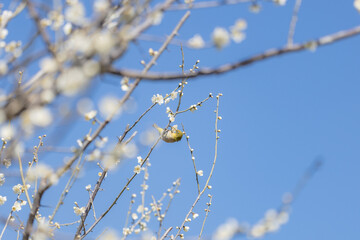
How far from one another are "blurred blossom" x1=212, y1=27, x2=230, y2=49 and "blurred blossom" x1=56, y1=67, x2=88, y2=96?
511 millimetres

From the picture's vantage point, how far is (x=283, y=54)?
135cm

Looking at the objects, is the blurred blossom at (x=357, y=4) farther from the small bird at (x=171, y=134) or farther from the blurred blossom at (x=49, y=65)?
the small bird at (x=171, y=134)

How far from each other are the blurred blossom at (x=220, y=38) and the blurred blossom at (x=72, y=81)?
1.68 feet

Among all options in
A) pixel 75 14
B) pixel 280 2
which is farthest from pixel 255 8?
pixel 75 14

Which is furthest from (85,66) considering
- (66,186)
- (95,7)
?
(66,186)

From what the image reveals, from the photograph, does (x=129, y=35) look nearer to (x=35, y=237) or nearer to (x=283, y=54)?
(x=283, y=54)

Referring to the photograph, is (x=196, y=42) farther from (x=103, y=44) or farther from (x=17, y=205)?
(x=17, y=205)

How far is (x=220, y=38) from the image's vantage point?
5.00 feet

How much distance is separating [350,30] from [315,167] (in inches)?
22.7

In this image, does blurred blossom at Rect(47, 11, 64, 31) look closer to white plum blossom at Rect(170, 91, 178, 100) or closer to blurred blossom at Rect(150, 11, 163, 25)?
blurred blossom at Rect(150, 11, 163, 25)

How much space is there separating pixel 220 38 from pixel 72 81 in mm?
559

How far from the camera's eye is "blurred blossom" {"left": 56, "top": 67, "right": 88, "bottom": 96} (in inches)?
49.7

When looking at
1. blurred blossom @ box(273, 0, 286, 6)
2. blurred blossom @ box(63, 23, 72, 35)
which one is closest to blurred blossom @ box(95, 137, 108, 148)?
blurred blossom @ box(63, 23, 72, 35)

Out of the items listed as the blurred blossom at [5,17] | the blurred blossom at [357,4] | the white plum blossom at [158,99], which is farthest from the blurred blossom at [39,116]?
the white plum blossom at [158,99]
